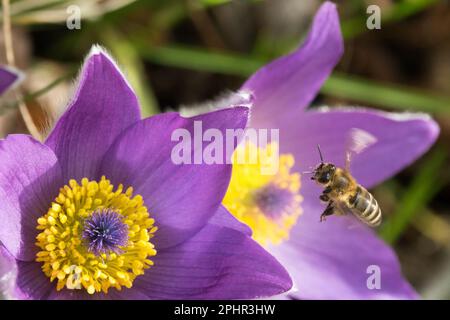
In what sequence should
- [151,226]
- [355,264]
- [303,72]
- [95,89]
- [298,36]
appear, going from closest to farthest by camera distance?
[95,89], [151,226], [303,72], [355,264], [298,36]

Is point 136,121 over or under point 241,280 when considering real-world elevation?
over

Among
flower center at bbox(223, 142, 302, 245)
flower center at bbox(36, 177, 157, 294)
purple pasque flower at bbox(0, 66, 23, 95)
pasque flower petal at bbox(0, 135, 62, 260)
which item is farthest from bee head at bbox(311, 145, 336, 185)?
purple pasque flower at bbox(0, 66, 23, 95)

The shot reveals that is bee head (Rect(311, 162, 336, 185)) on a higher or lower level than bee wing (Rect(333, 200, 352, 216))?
higher

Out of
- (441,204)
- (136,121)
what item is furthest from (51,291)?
(441,204)

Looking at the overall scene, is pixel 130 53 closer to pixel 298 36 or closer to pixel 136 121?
pixel 298 36

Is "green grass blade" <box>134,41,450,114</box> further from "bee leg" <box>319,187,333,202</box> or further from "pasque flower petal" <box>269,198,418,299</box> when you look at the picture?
"bee leg" <box>319,187,333,202</box>

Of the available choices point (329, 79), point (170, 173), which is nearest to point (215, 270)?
point (170, 173)

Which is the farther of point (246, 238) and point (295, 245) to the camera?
point (295, 245)
